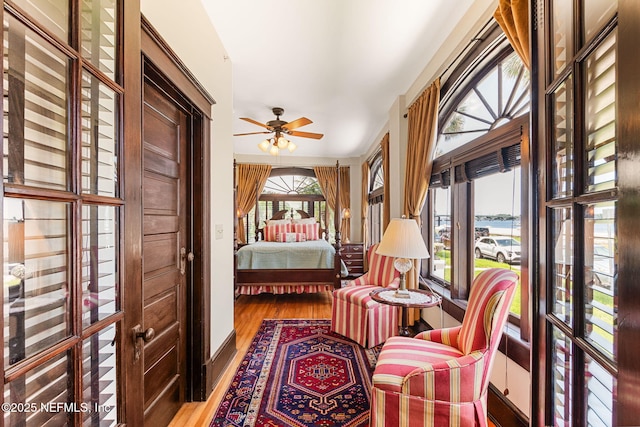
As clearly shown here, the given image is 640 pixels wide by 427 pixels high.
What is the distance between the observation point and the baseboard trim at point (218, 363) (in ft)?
6.59

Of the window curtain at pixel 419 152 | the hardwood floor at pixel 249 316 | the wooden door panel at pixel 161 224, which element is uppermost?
the window curtain at pixel 419 152

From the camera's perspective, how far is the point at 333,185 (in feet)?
22.6

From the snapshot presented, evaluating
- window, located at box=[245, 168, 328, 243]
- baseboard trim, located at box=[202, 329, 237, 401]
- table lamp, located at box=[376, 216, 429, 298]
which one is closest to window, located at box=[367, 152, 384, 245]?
window, located at box=[245, 168, 328, 243]

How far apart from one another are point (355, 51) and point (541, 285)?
223 cm

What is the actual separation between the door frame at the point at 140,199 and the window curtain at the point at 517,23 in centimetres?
163

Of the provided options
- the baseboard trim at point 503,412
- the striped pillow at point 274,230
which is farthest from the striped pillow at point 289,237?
the baseboard trim at point 503,412

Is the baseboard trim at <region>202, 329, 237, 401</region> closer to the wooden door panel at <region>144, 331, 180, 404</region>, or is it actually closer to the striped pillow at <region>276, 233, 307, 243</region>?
the wooden door panel at <region>144, 331, 180, 404</region>

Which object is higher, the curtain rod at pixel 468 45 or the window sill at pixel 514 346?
the curtain rod at pixel 468 45

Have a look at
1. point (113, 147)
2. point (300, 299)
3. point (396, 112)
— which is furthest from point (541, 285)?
point (300, 299)

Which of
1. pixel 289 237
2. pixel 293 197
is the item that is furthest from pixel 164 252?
pixel 293 197

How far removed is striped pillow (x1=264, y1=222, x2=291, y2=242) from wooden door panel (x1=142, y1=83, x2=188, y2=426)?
163 inches

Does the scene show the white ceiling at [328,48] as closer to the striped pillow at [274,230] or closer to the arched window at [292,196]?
the striped pillow at [274,230]

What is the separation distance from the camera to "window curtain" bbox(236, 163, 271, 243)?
21.8 feet

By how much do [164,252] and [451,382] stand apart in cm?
Result: 170
